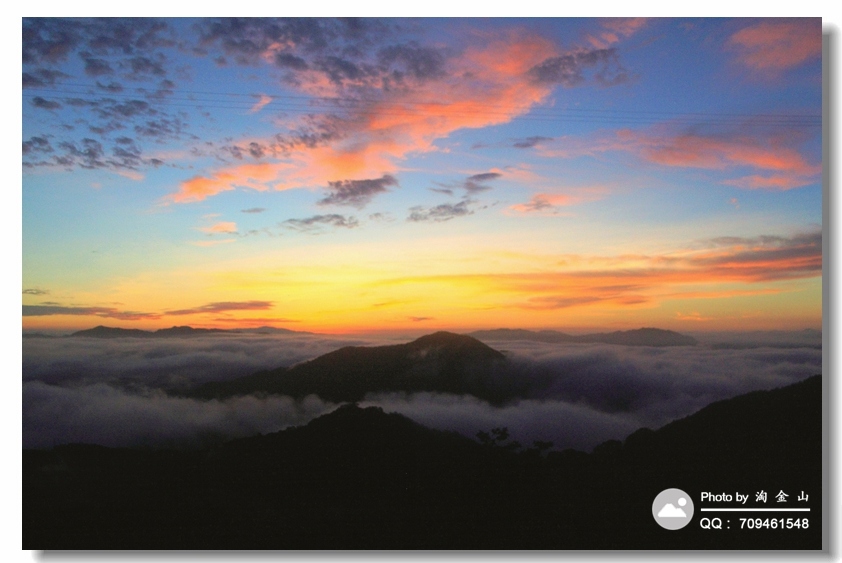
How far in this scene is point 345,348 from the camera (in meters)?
6.18

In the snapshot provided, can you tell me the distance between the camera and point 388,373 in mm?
5969

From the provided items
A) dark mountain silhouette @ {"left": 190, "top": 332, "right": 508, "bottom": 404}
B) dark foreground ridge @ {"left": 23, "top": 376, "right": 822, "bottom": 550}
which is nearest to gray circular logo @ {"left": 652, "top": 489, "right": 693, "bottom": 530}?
dark foreground ridge @ {"left": 23, "top": 376, "right": 822, "bottom": 550}

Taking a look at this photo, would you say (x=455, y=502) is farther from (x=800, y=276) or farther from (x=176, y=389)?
(x=800, y=276)

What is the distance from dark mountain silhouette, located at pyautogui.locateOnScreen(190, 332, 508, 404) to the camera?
5.85m

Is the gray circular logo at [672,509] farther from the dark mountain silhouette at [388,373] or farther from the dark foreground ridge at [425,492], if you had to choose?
the dark mountain silhouette at [388,373]

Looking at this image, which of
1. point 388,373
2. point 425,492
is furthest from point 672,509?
point 388,373

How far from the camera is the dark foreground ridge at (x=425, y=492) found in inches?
194

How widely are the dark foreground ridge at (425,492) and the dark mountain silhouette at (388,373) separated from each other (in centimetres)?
85

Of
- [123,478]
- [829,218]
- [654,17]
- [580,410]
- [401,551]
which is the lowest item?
[401,551]

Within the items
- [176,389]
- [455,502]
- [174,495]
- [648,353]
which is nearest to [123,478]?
[174,495]

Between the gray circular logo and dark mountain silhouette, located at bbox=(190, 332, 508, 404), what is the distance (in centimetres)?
247

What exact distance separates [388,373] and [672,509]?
14.3 feet

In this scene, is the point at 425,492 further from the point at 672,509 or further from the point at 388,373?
the point at 672,509

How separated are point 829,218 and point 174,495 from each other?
9.83 m
